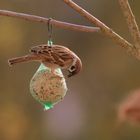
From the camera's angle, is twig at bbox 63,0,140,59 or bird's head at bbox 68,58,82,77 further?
bird's head at bbox 68,58,82,77

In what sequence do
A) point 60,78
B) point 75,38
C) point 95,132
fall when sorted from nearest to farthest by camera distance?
point 60,78
point 95,132
point 75,38

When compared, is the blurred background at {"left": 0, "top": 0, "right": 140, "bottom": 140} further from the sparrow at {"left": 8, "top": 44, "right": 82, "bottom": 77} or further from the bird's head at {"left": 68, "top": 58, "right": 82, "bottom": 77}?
the sparrow at {"left": 8, "top": 44, "right": 82, "bottom": 77}

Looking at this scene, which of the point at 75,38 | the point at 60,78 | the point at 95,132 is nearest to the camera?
the point at 60,78

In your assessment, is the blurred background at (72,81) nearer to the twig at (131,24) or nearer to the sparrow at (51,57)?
the sparrow at (51,57)

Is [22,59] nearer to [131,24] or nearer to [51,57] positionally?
[51,57]

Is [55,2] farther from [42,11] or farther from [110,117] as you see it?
[110,117]

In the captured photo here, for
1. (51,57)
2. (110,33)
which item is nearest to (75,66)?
(51,57)

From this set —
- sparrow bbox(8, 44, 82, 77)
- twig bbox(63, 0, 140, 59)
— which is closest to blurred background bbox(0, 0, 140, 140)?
sparrow bbox(8, 44, 82, 77)

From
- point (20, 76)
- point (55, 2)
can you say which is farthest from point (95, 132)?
point (55, 2)
